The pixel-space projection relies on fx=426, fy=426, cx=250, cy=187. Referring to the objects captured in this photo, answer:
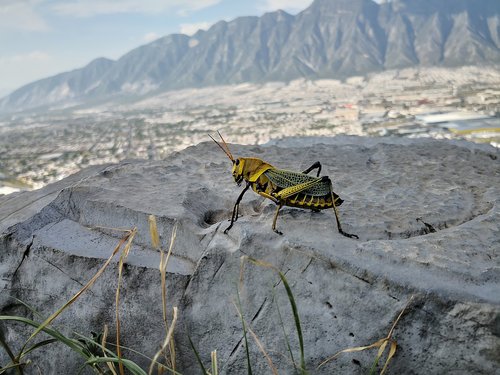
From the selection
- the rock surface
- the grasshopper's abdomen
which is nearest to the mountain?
the rock surface

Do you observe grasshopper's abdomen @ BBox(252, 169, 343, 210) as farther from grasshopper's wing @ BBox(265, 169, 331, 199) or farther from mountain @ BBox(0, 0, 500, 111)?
mountain @ BBox(0, 0, 500, 111)

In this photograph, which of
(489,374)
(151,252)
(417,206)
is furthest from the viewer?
(417,206)

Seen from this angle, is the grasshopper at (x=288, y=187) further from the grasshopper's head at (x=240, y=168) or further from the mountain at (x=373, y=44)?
the mountain at (x=373, y=44)

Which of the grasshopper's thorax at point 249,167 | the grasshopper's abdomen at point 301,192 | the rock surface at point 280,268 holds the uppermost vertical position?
the grasshopper's thorax at point 249,167

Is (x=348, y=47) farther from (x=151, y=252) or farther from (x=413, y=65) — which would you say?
(x=151, y=252)

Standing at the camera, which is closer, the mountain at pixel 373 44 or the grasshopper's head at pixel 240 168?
the grasshopper's head at pixel 240 168

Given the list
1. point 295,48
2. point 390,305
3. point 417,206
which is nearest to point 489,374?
point 390,305

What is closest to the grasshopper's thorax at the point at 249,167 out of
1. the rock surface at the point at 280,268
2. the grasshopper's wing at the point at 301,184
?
the grasshopper's wing at the point at 301,184
